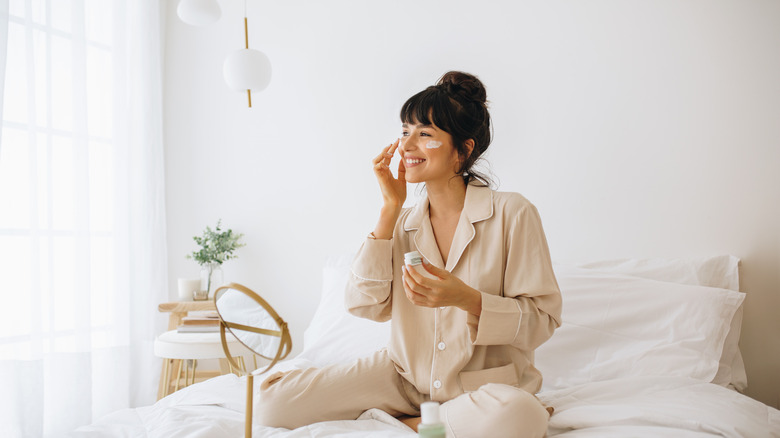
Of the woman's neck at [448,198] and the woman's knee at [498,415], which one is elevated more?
the woman's neck at [448,198]

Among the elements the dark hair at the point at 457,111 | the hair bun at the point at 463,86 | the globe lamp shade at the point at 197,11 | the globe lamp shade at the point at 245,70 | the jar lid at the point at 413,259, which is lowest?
the jar lid at the point at 413,259

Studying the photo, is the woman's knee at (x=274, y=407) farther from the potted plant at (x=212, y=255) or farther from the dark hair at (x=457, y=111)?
the potted plant at (x=212, y=255)

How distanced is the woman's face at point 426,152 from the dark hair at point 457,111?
0.8 inches

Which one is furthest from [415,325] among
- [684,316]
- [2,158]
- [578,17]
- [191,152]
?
[191,152]

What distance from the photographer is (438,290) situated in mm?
1246

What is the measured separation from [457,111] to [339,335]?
3.13 feet

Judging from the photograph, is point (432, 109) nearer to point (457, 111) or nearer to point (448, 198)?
point (457, 111)

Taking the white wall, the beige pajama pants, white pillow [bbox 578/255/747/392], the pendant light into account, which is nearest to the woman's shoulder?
the beige pajama pants

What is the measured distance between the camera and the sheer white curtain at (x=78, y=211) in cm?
229

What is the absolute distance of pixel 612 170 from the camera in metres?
2.13

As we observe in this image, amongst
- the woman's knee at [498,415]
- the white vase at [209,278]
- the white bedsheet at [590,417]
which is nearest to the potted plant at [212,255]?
the white vase at [209,278]

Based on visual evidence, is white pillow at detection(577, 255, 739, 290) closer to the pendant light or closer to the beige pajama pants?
the beige pajama pants

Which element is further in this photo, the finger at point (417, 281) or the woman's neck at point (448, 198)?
the woman's neck at point (448, 198)

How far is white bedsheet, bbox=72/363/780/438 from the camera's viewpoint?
118 centimetres
